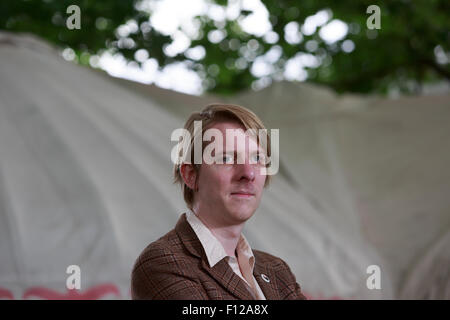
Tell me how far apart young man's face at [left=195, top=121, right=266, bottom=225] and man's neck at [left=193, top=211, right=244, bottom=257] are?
0.10 feet

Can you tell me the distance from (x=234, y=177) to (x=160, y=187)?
3.37 ft

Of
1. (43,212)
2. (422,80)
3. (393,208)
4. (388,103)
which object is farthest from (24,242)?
(422,80)

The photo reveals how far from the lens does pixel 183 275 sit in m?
0.84

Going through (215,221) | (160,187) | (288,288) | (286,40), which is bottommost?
(288,288)

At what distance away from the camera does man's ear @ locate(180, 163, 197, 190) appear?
2.80ft

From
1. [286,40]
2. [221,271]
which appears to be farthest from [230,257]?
[286,40]

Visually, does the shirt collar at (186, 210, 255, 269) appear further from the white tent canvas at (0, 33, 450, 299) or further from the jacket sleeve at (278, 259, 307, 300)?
the white tent canvas at (0, 33, 450, 299)

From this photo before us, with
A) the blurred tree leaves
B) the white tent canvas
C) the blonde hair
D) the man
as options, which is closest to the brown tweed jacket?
the man

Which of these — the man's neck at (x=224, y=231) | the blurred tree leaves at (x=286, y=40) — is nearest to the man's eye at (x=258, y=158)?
the man's neck at (x=224, y=231)

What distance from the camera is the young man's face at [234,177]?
0.81m

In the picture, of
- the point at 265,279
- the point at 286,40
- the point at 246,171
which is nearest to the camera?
the point at 246,171

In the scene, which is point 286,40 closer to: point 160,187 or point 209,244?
point 160,187

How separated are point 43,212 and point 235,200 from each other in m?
1.18

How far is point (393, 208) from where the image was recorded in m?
2.80
